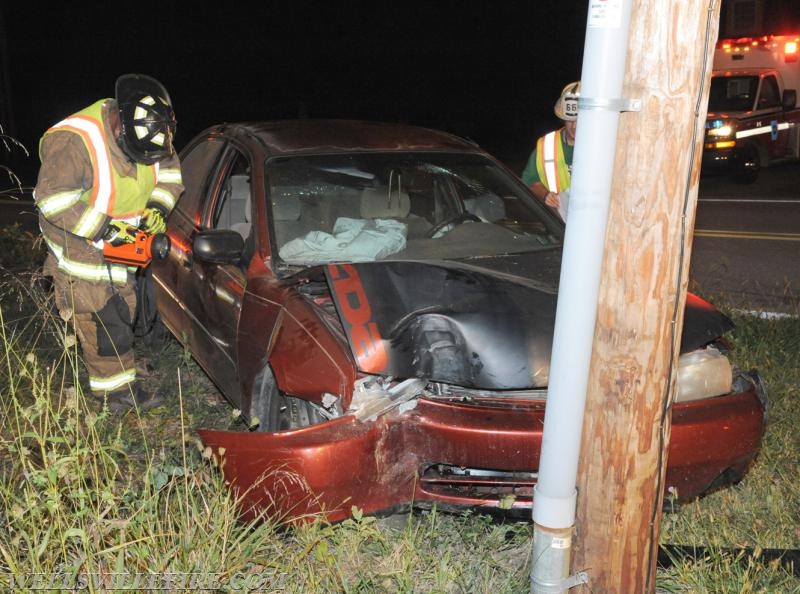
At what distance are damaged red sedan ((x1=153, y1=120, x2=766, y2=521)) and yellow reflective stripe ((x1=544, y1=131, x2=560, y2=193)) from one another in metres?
0.88

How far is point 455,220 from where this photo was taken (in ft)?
15.6

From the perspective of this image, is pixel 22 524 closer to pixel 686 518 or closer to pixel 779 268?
pixel 686 518

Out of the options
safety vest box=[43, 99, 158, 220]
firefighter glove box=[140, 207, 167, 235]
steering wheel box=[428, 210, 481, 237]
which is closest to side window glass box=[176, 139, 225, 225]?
firefighter glove box=[140, 207, 167, 235]

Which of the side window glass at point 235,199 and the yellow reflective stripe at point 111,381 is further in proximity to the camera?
the side window glass at point 235,199

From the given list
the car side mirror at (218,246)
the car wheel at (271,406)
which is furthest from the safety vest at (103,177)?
the car wheel at (271,406)

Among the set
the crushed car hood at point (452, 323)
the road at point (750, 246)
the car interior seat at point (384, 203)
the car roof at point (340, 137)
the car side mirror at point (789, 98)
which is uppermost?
the car roof at point (340, 137)

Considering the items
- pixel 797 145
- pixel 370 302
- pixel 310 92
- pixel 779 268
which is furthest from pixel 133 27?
pixel 370 302

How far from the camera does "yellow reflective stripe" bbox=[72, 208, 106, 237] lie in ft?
15.3

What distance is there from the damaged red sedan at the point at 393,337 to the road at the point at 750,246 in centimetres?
310

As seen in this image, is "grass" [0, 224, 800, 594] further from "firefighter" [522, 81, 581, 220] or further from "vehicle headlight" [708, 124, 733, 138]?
"vehicle headlight" [708, 124, 733, 138]

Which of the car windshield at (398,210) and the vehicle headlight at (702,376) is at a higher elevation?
the car windshield at (398,210)

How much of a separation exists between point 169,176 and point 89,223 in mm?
661

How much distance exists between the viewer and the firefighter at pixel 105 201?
4656mm

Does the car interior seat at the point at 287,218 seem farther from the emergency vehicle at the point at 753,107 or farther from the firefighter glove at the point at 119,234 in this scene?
the emergency vehicle at the point at 753,107
